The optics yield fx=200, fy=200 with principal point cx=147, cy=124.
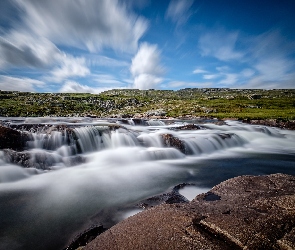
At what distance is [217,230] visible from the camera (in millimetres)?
3602

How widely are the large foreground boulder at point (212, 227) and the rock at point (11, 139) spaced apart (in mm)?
11677

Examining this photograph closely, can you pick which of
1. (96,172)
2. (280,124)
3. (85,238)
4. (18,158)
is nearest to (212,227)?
(85,238)

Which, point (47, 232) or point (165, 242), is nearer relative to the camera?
point (165, 242)

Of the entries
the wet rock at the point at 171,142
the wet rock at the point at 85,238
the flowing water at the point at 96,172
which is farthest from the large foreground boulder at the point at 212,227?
the wet rock at the point at 171,142

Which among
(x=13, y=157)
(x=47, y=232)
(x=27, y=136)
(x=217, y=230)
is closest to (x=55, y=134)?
(x=27, y=136)

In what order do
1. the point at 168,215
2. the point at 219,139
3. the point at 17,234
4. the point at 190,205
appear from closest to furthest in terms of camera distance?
the point at 168,215 < the point at 190,205 < the point at 17,234 < the point at 219,139

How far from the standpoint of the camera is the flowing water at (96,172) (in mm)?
6395

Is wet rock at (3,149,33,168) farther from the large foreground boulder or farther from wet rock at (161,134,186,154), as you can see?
wet rock at (161,134,186,154)

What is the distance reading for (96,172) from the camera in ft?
38.5

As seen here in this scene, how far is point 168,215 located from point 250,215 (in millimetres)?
1629

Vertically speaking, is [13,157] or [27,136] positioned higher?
[27,136]

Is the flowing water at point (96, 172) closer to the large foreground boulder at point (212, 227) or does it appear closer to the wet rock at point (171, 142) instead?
the wet rock at point (171, 142)

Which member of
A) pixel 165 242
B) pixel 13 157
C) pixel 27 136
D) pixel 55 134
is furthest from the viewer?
pixel 55 134

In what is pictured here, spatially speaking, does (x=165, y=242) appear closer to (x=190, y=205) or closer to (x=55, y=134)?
(x=190, y=205)
